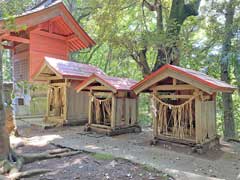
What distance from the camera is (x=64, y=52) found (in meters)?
14.8

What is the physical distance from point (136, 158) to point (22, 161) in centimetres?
273

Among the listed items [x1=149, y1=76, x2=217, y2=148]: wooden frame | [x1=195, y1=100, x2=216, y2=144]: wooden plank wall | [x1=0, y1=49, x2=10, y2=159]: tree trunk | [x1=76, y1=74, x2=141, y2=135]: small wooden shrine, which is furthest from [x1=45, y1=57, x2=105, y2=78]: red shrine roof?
[x1=195, y1=100, x2=216, y2=144]: wooden plank wall

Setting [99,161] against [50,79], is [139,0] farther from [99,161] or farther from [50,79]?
[99,161]

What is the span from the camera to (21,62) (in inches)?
538

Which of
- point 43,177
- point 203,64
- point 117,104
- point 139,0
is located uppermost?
point 139,0

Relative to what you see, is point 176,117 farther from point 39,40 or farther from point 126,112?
point 39,40

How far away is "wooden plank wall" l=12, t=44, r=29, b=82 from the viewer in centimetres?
1326

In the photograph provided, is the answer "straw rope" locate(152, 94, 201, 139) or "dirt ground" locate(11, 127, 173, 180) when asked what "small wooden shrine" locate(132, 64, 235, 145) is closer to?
"straw rope" locate(152, 94, 201, 139)

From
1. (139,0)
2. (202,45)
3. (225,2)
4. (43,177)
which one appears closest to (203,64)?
(202,45)

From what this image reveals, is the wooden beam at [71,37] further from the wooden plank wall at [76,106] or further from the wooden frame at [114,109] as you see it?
the wooden frame at [114,109]

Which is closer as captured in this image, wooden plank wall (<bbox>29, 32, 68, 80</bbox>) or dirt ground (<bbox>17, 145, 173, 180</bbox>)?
dirt ground (<bbox>17, 145, 173, 180</bbox>)

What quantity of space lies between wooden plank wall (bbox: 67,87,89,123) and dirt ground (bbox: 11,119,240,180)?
2055mm

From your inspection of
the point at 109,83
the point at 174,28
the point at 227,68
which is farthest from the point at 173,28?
the point at 109,83

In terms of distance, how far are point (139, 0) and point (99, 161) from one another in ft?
33.6
